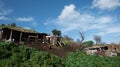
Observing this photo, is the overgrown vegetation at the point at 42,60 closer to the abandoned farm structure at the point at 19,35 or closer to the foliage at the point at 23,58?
the foliage at the point at 23,58

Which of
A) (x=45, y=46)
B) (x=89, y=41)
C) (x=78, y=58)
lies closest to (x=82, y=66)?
(x=78, y=58)

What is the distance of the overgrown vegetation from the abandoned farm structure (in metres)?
11.6

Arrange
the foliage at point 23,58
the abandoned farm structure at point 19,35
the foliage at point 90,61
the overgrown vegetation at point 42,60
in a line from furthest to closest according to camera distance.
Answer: the abandoned farm structure at point 19,35, the foliage at point 90,61, the overgrown vegetation at point 42,60, the foliage at point 23,58

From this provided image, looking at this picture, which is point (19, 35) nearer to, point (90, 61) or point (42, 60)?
point (42, 60)

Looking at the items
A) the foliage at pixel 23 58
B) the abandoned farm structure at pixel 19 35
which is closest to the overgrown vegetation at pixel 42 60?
the foliage at pixel 23 58

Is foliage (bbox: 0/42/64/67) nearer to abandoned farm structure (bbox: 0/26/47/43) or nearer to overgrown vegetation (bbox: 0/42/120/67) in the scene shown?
overgrown vegetation (bbox: 0/42/120/67)

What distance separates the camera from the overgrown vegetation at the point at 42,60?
83.2 ft

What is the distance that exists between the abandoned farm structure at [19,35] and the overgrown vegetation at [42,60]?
11.6m

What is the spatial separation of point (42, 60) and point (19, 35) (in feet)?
59.6

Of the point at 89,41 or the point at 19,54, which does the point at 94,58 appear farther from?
the point at 89,41

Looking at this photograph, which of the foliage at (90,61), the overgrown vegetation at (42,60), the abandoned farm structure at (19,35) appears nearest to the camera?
the overgrown vegetation at (42,60)

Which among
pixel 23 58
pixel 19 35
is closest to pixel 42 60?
pixel 23 58

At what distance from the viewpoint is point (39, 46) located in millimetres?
37906

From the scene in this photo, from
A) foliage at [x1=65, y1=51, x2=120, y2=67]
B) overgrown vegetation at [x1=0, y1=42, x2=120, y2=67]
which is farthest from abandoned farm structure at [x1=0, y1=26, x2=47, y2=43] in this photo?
foliage at [x1=65, y1=51, x2=120, y2=67]
